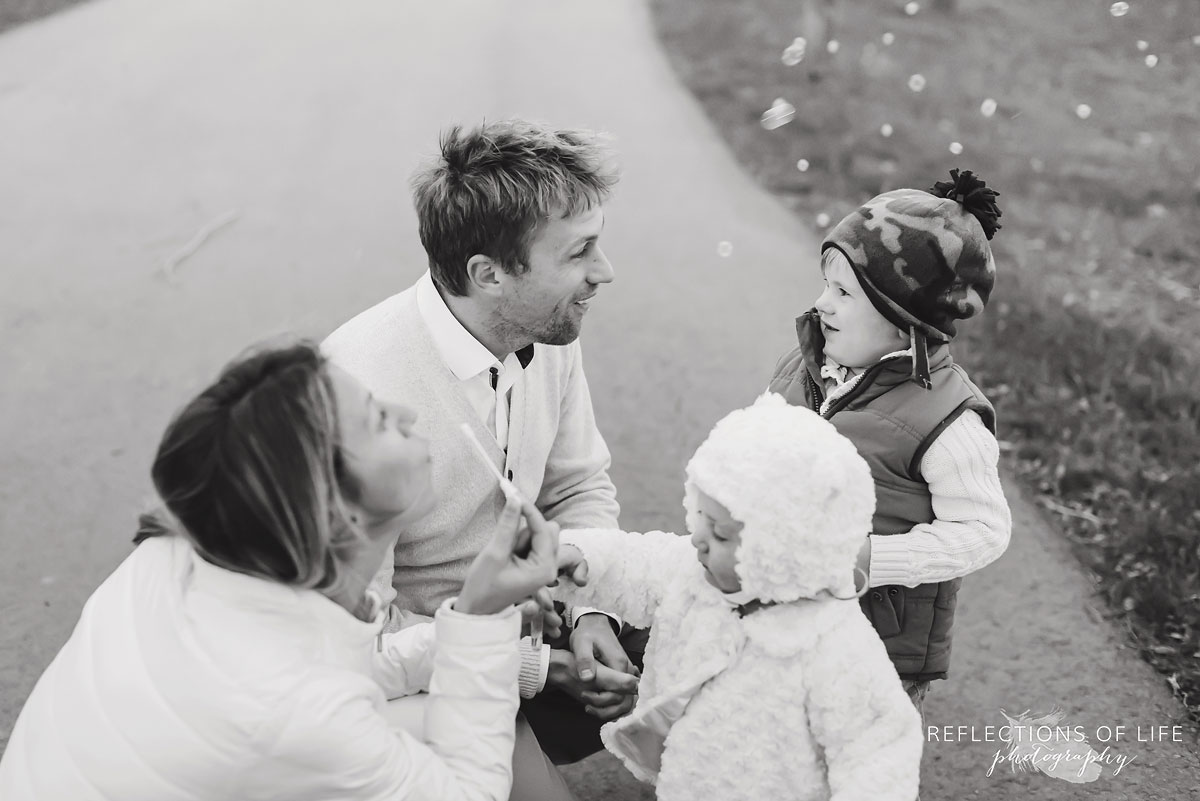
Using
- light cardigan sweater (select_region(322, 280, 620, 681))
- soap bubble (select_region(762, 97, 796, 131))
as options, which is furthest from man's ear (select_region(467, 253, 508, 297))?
soap bubble (select_region(762, 97, 796, 131))

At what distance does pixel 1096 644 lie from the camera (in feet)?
11.1

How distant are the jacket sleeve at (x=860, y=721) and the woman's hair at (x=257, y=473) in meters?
A: 0.82

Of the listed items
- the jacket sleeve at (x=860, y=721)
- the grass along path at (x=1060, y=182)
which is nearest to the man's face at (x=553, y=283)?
the jacket sleeve at (x=860, y=721)

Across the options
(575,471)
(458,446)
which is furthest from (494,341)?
(575,471)

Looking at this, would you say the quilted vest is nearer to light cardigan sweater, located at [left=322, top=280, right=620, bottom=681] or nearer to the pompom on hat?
the pompom on hat

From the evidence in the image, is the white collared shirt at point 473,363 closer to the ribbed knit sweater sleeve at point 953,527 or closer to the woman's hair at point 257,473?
the woman's hair at point 257,473

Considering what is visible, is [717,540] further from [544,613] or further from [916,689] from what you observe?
[916,689]

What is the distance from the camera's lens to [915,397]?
7.73 feet

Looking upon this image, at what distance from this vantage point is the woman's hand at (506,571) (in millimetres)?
1930

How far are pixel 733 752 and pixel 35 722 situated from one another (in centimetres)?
112

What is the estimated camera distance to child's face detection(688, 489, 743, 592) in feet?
6.34

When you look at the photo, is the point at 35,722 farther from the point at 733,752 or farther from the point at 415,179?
the point at 415,179

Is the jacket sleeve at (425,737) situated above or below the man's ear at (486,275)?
below

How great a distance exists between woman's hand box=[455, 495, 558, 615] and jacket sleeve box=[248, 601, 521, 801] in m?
0.03
